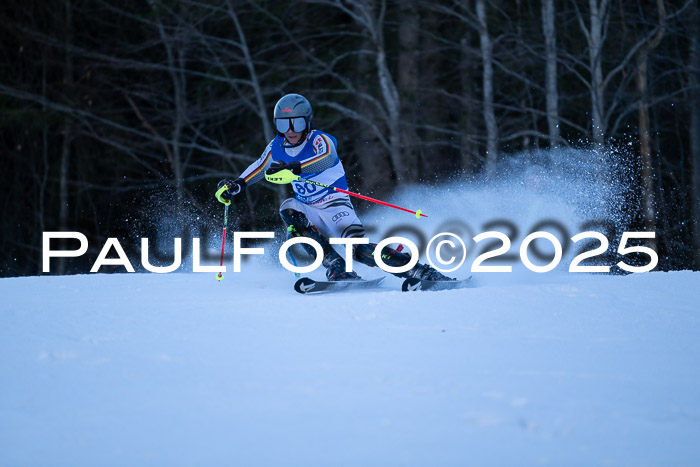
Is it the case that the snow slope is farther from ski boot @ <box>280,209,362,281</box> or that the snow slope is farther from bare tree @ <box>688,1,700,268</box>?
bare tree @ <box>688,1,700,268</box>

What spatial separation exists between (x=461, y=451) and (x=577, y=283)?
4007 mm

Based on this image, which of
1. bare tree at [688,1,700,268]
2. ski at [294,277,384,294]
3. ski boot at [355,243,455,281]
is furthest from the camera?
bare tree at [688,1,700,268]

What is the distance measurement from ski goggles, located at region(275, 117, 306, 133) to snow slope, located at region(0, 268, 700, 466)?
57.6 inches

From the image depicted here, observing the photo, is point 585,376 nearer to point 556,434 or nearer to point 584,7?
point 556,434

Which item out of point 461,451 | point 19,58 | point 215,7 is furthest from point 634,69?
point 19,58

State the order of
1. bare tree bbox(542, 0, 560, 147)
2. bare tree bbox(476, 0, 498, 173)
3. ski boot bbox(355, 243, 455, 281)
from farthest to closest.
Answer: bare tree bbox(476, 0, 498, 173)
bare tree bbox(542, 0, 560, 147)
ski boot bbox(355, 243, 455, 281)

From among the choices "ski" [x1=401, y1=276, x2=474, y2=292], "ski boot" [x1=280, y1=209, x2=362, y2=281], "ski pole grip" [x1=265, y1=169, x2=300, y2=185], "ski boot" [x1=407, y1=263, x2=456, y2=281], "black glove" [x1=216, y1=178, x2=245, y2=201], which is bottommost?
"ski" [x1=401, y1=276, x2=474, y2=292]

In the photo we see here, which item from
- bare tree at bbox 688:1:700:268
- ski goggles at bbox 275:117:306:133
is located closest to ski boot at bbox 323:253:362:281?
ski goggles at bbox 275:117:306:133

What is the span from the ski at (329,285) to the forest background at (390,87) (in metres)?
6.24

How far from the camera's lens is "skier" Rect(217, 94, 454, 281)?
6379 millimetres

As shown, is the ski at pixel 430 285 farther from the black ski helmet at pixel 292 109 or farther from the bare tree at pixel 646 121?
the bare tree at pixel 646 121

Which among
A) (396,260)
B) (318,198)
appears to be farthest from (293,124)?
(396,260)

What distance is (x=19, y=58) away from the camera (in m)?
20.8

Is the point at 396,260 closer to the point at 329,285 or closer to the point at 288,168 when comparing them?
the point at 329,285
